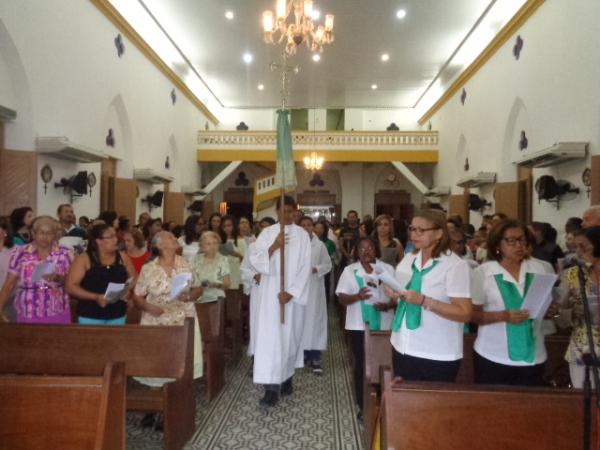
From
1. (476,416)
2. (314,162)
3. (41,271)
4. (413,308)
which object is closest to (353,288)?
(413,308)

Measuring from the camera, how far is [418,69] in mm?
15484

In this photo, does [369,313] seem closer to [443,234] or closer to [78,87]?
[443,234]

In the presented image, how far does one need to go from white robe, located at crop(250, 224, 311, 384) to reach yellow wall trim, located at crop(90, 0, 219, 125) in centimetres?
710

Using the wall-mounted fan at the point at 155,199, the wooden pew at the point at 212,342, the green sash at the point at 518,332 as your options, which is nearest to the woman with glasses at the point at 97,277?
the wooden pew at the point at 212,342

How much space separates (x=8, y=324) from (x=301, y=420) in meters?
2.17

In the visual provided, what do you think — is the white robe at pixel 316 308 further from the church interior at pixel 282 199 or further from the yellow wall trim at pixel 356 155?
the yellow wall trim at pixel 356 155

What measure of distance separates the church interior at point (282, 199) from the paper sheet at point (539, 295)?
0.02 m

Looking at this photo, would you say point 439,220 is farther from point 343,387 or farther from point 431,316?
point 343,387

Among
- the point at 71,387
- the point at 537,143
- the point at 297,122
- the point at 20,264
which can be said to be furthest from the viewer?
the point at 297,122

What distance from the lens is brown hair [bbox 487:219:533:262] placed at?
295cm

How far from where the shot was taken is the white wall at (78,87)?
24.1ft

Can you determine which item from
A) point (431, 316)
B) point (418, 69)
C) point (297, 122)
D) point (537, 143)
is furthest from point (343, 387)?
point (297, 122)

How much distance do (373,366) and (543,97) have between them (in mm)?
7277

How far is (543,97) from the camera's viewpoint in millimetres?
8867
